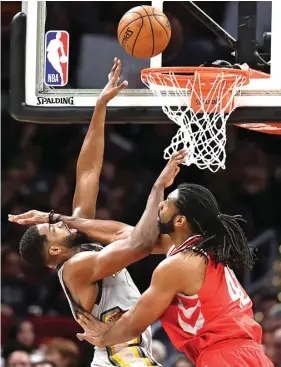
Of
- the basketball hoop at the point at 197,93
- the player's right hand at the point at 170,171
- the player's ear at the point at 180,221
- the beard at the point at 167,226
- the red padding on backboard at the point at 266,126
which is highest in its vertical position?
the basketball hoop at the point at 197,93

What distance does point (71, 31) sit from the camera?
7000 mm

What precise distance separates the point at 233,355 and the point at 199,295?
0.28m

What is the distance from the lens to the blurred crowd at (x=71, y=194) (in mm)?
6539

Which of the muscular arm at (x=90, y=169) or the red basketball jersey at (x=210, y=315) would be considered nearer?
the red basketball jersey at (x=210, y=315)

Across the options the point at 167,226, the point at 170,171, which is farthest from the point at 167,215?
the point at 170,171

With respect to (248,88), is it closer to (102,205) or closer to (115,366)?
(115,366)

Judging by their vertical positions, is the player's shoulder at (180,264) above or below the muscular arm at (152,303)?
above

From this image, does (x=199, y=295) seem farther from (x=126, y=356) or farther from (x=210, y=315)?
(x=126, y=356)

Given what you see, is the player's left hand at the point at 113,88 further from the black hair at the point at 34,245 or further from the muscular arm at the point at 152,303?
the muscular arm at the point at 152,303

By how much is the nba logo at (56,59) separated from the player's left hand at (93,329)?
4.53 feet

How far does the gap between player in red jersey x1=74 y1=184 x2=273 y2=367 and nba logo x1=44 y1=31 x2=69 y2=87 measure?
123cm

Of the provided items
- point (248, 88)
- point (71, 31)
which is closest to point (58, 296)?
point (71, 31)

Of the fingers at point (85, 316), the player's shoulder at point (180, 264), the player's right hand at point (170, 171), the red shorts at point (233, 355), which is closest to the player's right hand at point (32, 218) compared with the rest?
the fingers at point (85, 316)

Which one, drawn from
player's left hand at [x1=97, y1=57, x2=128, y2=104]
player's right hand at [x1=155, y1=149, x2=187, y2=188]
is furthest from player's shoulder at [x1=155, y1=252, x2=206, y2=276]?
player's left hand at [x1=97, y1=57, x2=128, y2=104]
